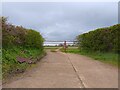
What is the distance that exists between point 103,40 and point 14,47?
22.7 ft

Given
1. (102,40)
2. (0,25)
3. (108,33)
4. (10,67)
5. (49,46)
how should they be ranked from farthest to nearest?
(49,46) < (102,40) < (108,33) < (0,25) < (10,67)

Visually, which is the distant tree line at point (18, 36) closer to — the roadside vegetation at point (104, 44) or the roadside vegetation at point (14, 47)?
the roadside vegetation at point (14, 47)

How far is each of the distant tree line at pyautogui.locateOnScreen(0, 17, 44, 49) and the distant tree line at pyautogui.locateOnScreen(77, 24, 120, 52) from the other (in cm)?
404

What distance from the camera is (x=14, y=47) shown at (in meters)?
13.6

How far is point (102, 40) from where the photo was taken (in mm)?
18406

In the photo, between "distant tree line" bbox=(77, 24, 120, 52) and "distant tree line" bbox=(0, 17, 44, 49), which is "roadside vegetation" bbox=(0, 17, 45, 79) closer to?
"distant tree line" bbox=(0, 17, 44, 49)

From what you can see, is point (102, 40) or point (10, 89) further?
point (102, 40)

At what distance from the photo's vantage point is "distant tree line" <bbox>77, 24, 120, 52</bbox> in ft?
48.0

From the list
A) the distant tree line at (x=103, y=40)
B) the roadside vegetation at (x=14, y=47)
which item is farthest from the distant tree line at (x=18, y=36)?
the distant tree line at (x=103, y=40)

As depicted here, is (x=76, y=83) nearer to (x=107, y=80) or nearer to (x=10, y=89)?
(x=107, y=80)

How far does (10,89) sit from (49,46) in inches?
996

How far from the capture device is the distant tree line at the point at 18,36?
1155cm

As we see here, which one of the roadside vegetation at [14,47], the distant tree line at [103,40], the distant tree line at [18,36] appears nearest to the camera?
the roadside vegetation at [14,47]

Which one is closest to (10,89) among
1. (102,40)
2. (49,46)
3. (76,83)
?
(76,83)
